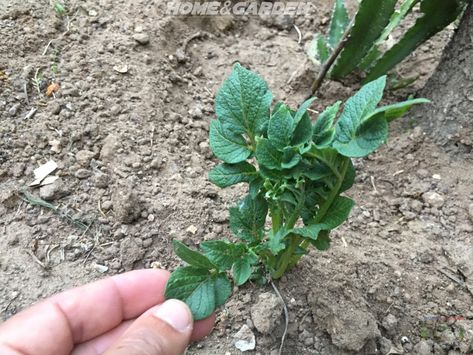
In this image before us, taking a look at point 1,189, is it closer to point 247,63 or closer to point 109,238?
point 109,238

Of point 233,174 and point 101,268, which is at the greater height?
point 233,174

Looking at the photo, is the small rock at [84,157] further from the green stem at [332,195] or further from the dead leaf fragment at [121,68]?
the green stem at [332,195]

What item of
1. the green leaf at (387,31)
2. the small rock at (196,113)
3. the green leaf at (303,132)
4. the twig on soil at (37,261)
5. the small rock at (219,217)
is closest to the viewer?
the green leaf at (303,132)

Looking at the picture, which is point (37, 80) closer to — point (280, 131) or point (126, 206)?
point (126, 206)

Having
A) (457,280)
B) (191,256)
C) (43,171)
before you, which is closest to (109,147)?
(43,171)

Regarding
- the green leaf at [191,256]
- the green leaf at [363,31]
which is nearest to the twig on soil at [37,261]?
the green leaf at [191,256]

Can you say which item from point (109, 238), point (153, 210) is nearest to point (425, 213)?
point (153, 210)
